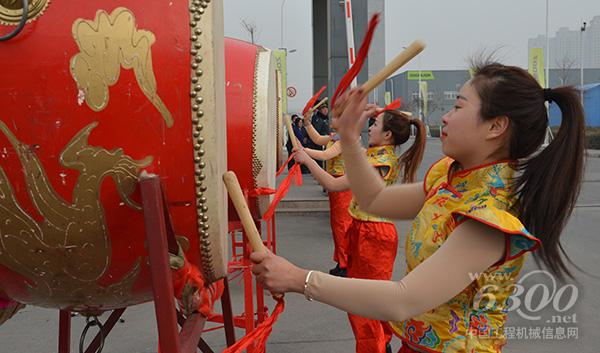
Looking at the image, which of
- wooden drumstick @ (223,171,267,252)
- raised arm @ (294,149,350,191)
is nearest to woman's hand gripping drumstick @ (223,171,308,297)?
wooden drumstick @ (223,171,267,252)

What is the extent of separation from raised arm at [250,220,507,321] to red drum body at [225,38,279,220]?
86 centimetres

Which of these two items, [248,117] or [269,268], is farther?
[248,117]

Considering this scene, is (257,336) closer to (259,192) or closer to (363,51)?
(363,51)

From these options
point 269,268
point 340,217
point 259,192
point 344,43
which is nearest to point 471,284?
point 269,268

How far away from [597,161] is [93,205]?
47.3 ft

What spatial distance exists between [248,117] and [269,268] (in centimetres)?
101

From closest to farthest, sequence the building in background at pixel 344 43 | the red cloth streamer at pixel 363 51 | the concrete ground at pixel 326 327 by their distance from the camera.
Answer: the red cloth streamer at pixel 363 51, the concrete ground at pixel 326 327, the building in background at pixel 344 43

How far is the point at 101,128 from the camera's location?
1.05 meters

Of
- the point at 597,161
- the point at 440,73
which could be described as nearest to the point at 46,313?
the point at 597,161

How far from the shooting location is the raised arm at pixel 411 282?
1.11 m

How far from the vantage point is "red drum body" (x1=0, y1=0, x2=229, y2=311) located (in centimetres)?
102

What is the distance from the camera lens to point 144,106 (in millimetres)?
1062

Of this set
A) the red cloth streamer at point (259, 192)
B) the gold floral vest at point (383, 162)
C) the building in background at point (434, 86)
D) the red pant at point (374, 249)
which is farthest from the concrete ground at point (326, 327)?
the building in background at point (434, 86)

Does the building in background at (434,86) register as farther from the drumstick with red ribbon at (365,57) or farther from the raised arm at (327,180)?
the drumstick with red ribbon at (365,57)
